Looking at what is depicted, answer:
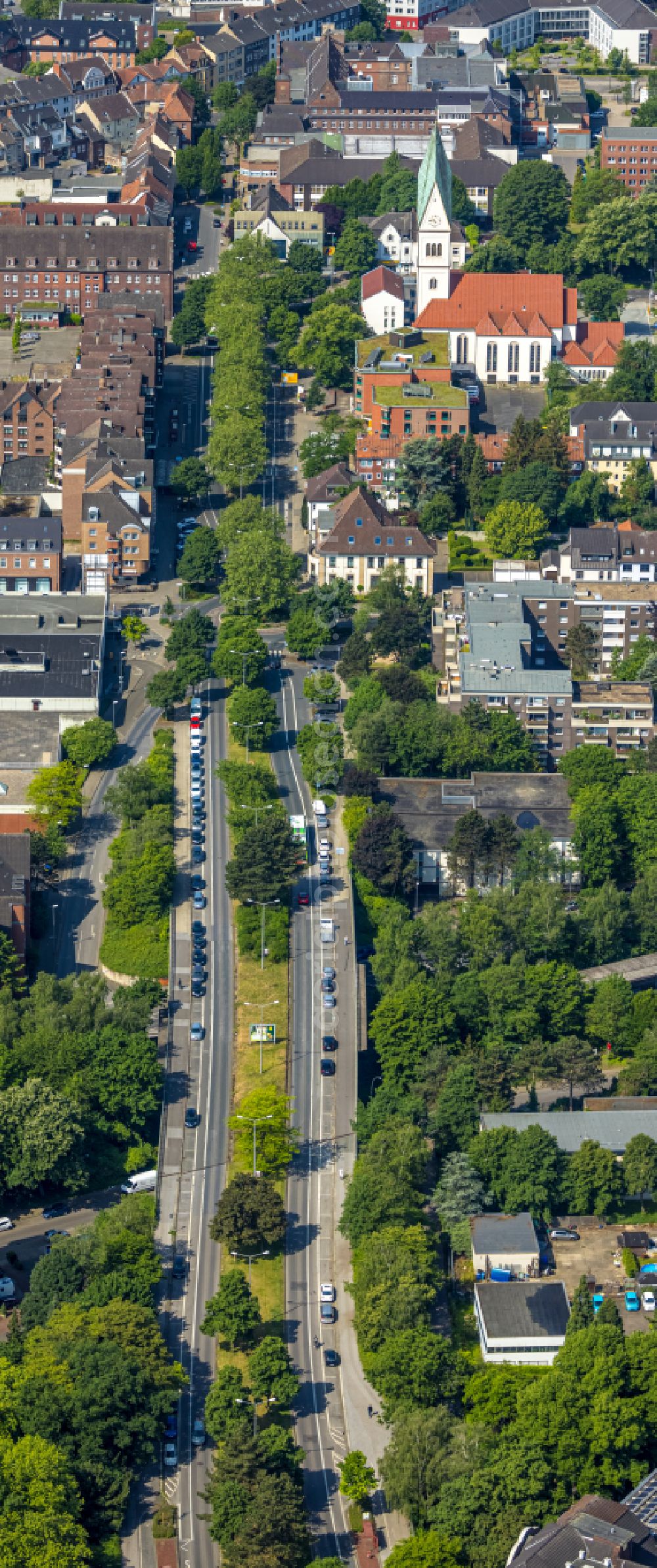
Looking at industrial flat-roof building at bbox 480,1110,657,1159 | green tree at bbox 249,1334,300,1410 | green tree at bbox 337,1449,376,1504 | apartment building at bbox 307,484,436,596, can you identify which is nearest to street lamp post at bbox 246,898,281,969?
industrial flat-roof building at bbox 480,1110,657,1159

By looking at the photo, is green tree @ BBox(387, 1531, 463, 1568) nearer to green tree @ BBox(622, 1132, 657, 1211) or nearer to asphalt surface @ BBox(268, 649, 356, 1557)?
asphalt surface @ BBox(268, 649, 356, 1557)

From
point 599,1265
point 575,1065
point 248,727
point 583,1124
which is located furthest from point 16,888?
point 599,1265

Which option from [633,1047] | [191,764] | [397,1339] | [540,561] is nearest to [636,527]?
[540,561]

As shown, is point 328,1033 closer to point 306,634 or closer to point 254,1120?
point 254,1120

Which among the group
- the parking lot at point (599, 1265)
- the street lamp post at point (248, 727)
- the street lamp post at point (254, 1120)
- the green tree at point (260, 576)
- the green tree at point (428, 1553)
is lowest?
the parking lot at point (599, 1265)

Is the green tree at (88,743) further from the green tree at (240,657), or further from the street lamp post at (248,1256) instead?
the street lamp post at (248,1256)

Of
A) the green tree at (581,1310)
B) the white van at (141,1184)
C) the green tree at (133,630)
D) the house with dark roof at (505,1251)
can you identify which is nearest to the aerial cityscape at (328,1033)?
the house with dark roof at (505,1251)

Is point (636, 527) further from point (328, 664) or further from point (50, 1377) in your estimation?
point (50, 1377)
